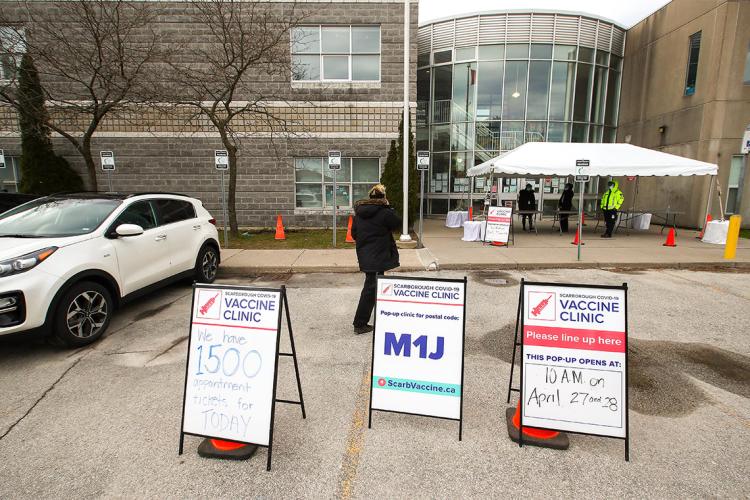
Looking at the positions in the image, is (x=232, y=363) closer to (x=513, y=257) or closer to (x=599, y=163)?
(x=513, y=257)

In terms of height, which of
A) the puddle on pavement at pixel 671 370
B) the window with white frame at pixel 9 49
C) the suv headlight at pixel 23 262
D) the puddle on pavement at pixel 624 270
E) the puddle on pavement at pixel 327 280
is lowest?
the puddle on pavement at pixel 327 280

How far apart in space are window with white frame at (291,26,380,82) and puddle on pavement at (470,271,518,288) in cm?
940

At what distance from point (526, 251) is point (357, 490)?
9.38m

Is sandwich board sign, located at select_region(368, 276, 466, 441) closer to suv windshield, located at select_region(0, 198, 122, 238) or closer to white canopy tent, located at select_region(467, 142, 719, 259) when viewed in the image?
suv windshield, located at select_region(0, 198, 122, 238)

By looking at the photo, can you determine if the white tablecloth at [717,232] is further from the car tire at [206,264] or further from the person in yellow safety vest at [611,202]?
the car tire at [206,264]

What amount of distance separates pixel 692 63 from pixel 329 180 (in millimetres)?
14756

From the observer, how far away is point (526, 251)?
1073cm

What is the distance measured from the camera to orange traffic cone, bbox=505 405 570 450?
287 cm

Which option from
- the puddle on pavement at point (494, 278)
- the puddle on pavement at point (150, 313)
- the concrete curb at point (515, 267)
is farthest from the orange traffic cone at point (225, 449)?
the concrete curb at point (515, 267)

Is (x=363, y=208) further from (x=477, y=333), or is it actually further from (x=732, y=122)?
(x=732, y=122)

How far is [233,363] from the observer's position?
2805mm

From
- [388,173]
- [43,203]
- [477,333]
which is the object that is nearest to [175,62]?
[388,173]

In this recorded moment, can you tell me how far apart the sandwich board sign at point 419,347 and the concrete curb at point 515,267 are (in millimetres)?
5610

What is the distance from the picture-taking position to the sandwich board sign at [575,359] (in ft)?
9.07
